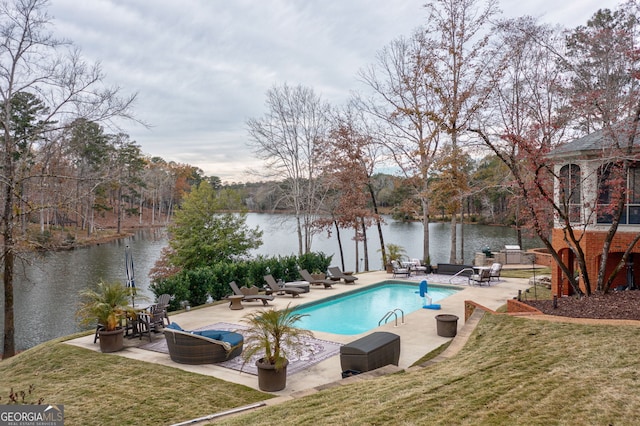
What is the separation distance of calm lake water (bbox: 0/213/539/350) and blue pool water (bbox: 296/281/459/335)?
773cm

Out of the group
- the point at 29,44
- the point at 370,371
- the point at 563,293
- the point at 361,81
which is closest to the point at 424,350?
the point at 370,371

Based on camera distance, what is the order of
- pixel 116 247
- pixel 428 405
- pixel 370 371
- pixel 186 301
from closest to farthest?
pixel 428 405
pixel 370 371
pixel 186 301
pixel 116 247

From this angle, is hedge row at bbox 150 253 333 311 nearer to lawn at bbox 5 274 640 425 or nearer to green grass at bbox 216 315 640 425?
lawn at bbox 5 274 640 425

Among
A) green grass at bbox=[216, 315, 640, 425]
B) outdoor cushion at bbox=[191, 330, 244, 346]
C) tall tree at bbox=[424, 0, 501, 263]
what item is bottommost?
outdoor cushion at bbox=[191, 330, 244, 346]

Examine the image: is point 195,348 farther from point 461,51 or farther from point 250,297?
point 461,51

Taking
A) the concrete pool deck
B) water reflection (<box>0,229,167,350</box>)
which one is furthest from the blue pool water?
water reflection (<box>0,229,167,350</box>)

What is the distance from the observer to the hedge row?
541 inches

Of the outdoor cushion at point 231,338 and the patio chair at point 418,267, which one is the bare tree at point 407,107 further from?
the outdoor cushion at point 231,338

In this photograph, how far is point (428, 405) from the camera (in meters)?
4.72

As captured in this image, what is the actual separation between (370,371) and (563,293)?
9.98 metres

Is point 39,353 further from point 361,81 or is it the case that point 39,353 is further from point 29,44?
point 361,81

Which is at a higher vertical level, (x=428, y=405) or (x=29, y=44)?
(x=29, y=44)

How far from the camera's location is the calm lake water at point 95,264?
16.5m

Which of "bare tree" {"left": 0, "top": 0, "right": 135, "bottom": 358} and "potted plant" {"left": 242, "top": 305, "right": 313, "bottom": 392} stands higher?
"bare tree" {"left": 0, "top": 0, "right": 135, "bottom": 358}
